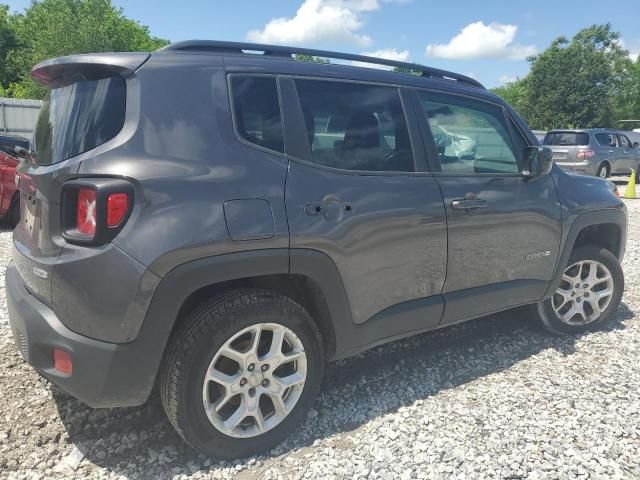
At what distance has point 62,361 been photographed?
2146 mm

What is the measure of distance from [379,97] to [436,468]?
1.96 metres

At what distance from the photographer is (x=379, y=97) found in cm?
287

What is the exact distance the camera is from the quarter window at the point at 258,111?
7.70ft

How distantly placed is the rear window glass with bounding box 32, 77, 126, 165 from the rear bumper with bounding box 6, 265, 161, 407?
712mm

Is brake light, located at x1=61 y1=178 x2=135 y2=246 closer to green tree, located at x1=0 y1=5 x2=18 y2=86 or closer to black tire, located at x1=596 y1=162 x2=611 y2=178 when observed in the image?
black tire, located at x1=596 y1=162 x2=611 y2=178

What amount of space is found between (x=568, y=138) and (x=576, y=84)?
24.5 m

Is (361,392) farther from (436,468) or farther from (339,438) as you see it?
(436,468)

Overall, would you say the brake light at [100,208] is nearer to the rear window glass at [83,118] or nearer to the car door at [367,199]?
the rear window glass at [83,118]

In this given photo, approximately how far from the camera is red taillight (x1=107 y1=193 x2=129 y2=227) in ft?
6.57

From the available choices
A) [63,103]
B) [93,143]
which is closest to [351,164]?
[93,143]

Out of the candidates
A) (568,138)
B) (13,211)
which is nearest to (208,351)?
(13,211)

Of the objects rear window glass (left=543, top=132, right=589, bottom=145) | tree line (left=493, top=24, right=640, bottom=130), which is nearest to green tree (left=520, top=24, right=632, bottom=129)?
tree line (left=493, top=24, right=640, bottom=130)

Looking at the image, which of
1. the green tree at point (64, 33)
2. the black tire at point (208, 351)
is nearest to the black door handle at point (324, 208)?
the black tire at point (208, 351)

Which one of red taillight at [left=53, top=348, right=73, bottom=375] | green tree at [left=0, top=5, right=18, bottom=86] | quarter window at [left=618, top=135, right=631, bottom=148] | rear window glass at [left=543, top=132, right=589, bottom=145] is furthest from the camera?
green tree at [left=0, top=5, right=18, bottom=86]
